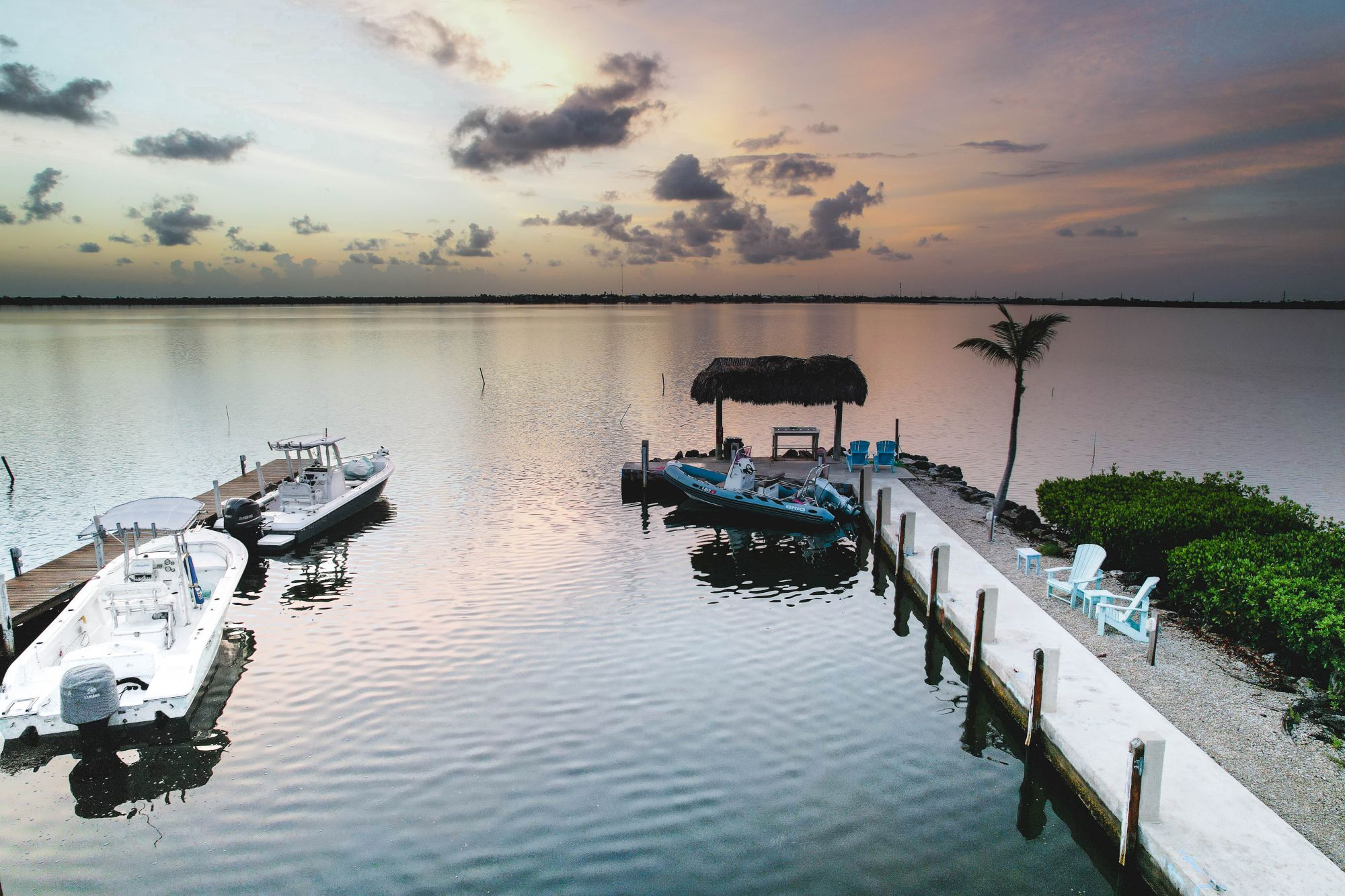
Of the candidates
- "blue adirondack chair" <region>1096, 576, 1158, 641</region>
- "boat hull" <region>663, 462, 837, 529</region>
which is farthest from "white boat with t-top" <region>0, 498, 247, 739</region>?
"blue adirondack chair" <region>1096, 576, 1158, 641</region>

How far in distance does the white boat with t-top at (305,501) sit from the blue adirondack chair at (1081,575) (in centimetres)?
1650

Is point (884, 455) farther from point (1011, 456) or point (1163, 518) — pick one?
point (1163, 518)

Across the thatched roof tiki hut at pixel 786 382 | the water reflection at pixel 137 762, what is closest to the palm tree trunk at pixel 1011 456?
the thatched roof tiki hut at pixel 786 382

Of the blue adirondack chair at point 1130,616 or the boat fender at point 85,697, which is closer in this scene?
the boat fender at point 85,697

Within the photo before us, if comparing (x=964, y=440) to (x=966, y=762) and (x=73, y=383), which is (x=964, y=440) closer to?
(x=966, y=762)

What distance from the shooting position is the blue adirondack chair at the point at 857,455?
24.1 m

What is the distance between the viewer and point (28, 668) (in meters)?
10.2

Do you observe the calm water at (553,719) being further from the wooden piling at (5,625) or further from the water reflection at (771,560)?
the wooden piling at (5,625)

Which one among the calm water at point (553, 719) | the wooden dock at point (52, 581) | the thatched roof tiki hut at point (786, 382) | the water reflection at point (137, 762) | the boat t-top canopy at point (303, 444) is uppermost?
the thatched roof tiki hut at point (786, 382)

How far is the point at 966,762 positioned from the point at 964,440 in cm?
2539

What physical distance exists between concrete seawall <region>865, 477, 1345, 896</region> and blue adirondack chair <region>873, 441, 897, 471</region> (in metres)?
10.9

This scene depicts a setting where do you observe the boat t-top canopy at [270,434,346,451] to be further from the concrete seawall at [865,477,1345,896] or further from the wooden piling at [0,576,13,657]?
the concrete seawall at [865,477,1345,896]

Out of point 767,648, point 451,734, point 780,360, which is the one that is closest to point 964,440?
point 780,360

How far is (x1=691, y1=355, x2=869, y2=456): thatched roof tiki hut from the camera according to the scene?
25.2 meters
